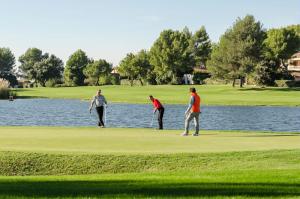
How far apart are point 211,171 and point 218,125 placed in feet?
92.0

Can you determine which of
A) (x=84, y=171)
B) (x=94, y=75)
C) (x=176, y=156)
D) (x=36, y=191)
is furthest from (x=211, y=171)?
(x=94, y=75)

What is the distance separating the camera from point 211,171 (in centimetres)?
1512

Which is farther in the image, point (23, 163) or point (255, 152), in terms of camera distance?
point (255, 152)

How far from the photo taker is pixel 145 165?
1620 centimetres

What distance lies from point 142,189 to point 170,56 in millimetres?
102691

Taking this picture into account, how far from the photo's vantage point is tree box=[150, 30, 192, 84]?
114 m

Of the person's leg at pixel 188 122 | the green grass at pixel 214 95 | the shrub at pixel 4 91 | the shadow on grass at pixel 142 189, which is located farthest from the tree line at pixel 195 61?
the shadow on grass at pixel 142 189

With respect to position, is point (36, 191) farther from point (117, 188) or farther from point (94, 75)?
point (94, 75)

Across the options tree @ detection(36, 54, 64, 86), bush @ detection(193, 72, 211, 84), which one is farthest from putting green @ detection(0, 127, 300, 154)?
tree @ detection(36, 54, 64, 86)

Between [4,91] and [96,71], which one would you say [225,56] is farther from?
[96,71]

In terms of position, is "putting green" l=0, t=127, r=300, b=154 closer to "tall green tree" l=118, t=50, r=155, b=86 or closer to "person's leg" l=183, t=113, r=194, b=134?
"person's leg" l=183, t=113, r=194, b=134

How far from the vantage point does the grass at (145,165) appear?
11.7 metres

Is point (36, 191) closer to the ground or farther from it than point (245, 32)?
closer to the ground

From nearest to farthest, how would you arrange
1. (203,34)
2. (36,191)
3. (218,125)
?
(36,191) → (218,125) → (203,34)
